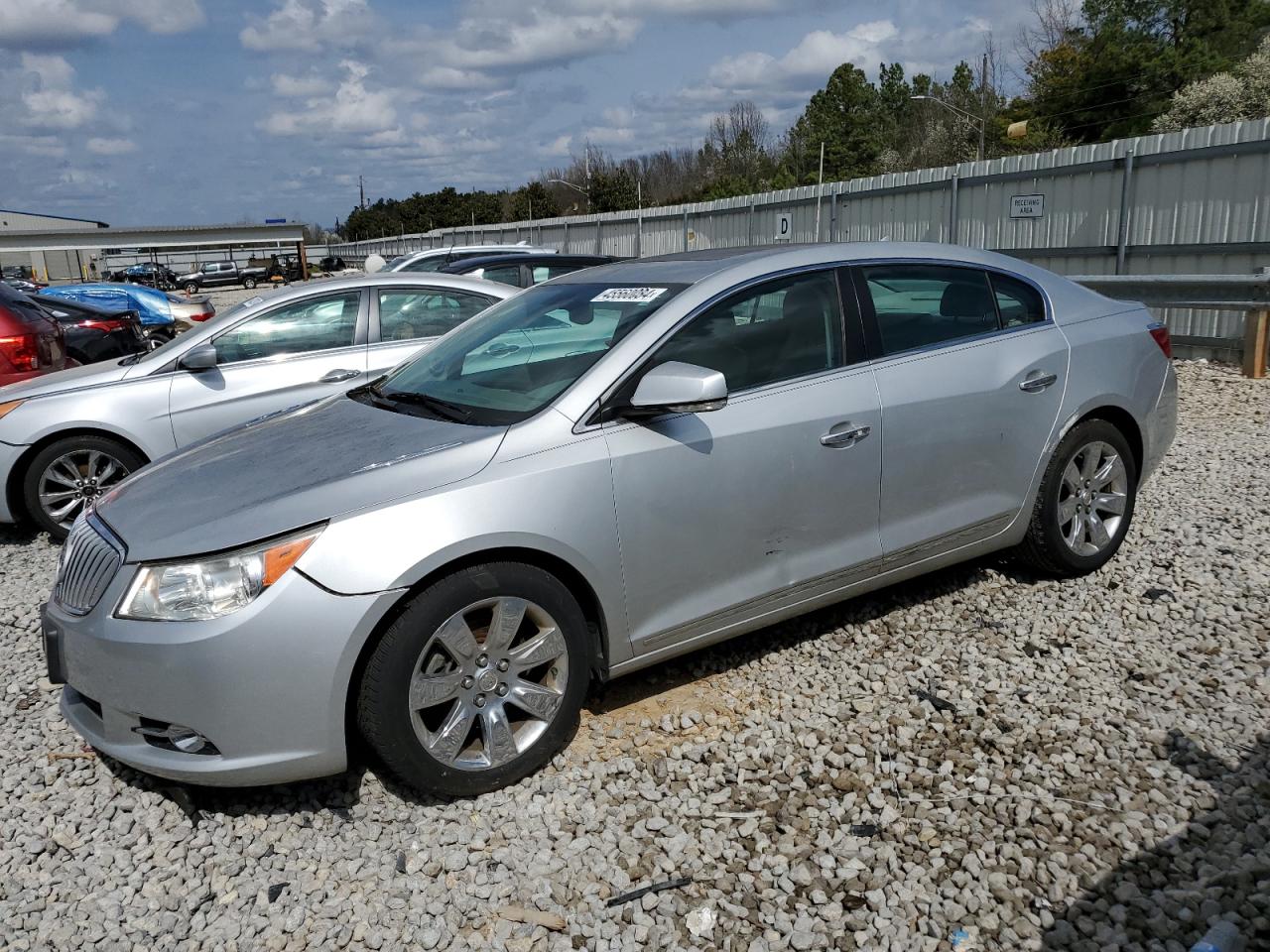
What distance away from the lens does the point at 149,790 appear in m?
→ 3.44

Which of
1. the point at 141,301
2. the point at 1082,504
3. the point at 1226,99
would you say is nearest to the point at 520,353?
the point at 1082,504

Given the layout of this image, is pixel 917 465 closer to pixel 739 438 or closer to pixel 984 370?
pixel 984 370

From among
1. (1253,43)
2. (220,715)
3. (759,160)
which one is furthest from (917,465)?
(759,160)

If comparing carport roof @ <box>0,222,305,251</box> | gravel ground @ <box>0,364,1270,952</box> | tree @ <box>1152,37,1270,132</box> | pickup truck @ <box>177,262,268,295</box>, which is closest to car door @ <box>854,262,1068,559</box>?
gravel ground @ <box>0,364,1270,952</box>

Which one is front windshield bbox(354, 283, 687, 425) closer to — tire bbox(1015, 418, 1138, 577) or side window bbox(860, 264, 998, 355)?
side window bbox(860, 264, 998, 355)

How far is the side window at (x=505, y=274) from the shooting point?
10883 millimetres

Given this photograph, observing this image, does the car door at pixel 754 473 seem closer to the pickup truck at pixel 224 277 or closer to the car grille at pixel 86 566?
the car grille at pixel 86 566

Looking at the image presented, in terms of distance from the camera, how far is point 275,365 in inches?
256

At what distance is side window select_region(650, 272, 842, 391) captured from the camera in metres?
3.66

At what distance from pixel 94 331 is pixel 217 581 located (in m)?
10.6

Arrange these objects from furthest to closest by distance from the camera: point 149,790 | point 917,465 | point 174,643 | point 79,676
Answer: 1. point 917,465
2. point 149,790
3. point 79,676
4. point 174,643

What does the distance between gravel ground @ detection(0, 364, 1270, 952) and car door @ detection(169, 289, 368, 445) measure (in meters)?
2.29

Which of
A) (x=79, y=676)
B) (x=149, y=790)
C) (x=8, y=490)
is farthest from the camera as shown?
(x=8, y=490)

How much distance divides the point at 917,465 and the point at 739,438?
2.89ft
